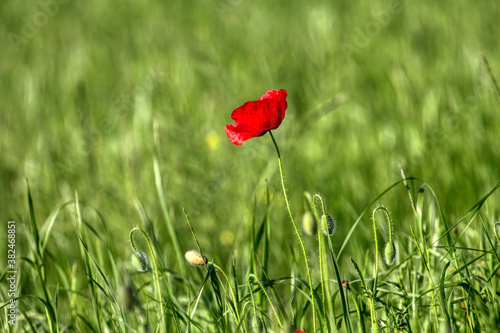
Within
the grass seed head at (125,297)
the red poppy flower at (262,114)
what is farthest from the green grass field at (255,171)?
the red poppy flower at (262,114)

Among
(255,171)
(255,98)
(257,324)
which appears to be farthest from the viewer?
(255,98)

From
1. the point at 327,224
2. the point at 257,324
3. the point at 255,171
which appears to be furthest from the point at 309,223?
the point at 255,171

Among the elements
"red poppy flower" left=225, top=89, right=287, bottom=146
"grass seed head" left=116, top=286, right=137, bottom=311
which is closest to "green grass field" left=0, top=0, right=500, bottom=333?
"grass seed head" left=116, top=286, right=137, bottom=311

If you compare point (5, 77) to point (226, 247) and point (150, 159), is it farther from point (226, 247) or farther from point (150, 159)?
point (226, 247)

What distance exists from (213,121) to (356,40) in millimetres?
1351

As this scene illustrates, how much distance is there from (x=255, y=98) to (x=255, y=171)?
2.20 feet

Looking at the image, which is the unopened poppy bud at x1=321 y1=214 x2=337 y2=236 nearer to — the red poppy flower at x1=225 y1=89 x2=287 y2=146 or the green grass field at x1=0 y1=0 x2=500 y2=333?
the green grass field at x1=0 y1=0 x2=500 y2=333

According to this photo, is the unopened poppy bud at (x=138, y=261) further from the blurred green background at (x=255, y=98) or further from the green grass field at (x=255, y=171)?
the blurred green background at (x=255, y=98)

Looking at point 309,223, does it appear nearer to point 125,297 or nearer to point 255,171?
point 125,297

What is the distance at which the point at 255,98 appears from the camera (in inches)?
129

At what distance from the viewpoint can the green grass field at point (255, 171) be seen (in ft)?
4.70

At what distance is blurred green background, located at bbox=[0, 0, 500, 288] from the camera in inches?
97.1

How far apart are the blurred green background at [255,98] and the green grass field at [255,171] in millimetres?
14

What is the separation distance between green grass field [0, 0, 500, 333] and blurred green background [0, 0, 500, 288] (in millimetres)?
14
